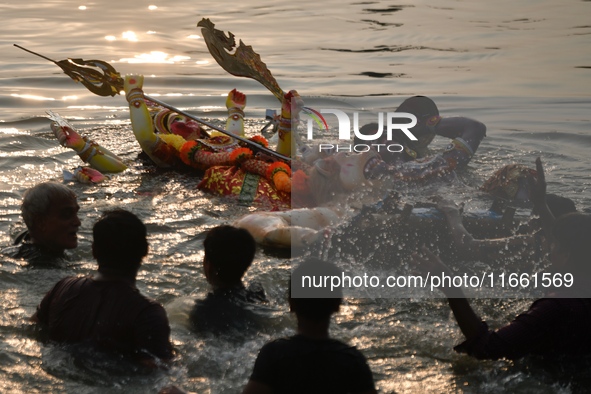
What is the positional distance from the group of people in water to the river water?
0.16 m

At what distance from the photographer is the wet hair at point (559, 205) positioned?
5477 mm

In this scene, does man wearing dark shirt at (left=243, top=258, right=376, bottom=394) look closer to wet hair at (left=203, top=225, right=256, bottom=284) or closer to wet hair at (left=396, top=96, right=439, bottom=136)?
wet hair at (left=203, top=225, right=256, bottom=284)

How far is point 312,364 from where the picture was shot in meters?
3.25

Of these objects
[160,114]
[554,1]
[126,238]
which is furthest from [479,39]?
[126,238]

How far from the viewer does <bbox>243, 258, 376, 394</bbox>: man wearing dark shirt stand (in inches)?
128

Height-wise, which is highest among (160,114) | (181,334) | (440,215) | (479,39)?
(479,39)

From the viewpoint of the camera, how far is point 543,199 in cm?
548

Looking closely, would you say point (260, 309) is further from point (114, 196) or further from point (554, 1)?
point (554, 1)

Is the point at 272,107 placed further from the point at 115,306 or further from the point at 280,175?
the point at 115,306

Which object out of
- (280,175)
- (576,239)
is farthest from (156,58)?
(576,239)

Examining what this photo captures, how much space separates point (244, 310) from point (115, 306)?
0.81 m

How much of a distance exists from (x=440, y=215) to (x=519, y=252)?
1.93 feet

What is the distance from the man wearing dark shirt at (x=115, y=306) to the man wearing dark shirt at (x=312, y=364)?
2.85 ft

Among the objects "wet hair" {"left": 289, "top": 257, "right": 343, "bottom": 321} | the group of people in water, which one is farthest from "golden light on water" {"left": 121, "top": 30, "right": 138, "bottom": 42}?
"wet hair" {"left": 289, "top": 257, "right": 343, "bottom": 321}
